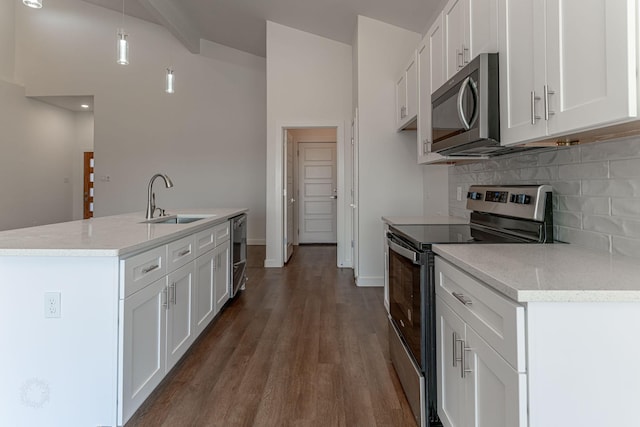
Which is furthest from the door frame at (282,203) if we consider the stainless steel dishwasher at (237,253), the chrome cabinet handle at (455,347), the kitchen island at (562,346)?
the kitchen island at (562,346)

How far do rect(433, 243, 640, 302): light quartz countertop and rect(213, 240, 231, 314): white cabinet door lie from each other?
6.29 ft

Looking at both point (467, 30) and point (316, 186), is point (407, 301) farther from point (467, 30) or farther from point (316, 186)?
point (316, 186)

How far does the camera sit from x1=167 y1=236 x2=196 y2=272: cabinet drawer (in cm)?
191

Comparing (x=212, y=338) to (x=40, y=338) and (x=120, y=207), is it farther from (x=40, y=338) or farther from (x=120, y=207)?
(x=120, y=207)

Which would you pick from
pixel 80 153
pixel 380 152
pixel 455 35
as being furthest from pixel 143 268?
pixel 80 153

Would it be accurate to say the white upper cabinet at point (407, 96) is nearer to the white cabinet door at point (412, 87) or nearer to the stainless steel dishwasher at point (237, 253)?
the white cabinet door at point (412, 87)

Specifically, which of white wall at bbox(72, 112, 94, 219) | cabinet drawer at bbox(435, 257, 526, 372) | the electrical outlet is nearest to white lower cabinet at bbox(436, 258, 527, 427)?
cabinet drawer at bbox(435, 257, 526, 372)

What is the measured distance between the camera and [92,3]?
6629 millimetres

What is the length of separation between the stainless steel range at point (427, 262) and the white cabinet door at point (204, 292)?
4.26ft

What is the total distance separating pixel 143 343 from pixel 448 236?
1.54 meters

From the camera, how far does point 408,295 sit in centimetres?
167

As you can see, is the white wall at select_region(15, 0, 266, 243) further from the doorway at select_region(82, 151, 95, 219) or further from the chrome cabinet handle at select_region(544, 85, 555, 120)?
the chrome cabinet handle at select_region(544, 85, 555, 120)

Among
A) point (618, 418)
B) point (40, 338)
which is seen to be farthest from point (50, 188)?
point (618, 418)

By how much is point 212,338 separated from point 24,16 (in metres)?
8.25
